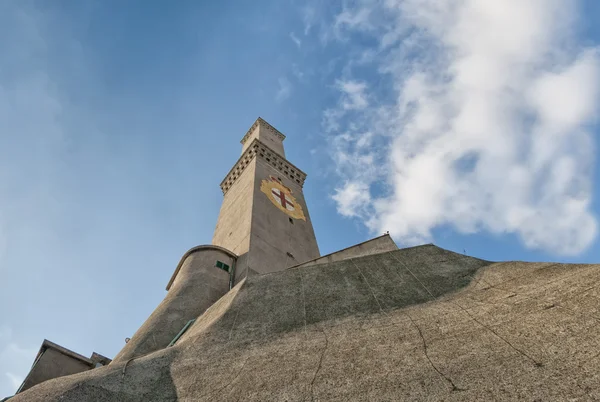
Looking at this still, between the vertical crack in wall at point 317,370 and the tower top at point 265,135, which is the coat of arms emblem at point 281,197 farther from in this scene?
the vertical crack in wall at point 317,370

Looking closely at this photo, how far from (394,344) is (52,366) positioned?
9647mm

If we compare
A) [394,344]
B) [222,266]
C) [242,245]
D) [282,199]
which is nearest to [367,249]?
[222,266]

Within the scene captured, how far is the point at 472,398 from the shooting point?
4.11 m

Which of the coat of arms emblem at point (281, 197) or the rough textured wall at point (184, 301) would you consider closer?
the rough textured wall at point (184, 301)

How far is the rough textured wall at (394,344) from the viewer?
440cm

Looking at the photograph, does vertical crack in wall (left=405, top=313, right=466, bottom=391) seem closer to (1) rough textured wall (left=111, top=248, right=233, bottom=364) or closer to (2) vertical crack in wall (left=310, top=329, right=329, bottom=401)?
(2) vertical crack in wall (left=310, top=329, right=329, bottom=401)

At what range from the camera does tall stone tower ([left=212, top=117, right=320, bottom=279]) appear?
16.3 meters

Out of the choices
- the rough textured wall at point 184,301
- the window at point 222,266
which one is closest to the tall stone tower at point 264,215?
the window at point 222,266

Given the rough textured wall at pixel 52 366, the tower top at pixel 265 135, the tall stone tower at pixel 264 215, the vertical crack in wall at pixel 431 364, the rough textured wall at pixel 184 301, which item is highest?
the tower top at pixel 265 135

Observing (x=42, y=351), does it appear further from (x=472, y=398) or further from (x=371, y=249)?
(x=472, y=398)

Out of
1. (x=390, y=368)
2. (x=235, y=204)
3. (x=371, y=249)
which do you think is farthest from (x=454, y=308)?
(x=235, y=204)

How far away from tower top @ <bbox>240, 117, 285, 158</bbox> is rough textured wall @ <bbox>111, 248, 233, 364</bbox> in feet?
53.0

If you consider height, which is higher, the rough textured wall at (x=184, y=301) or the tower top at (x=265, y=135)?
the tower top at (x=265, y=135)

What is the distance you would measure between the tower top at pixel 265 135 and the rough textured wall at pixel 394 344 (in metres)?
22.9
